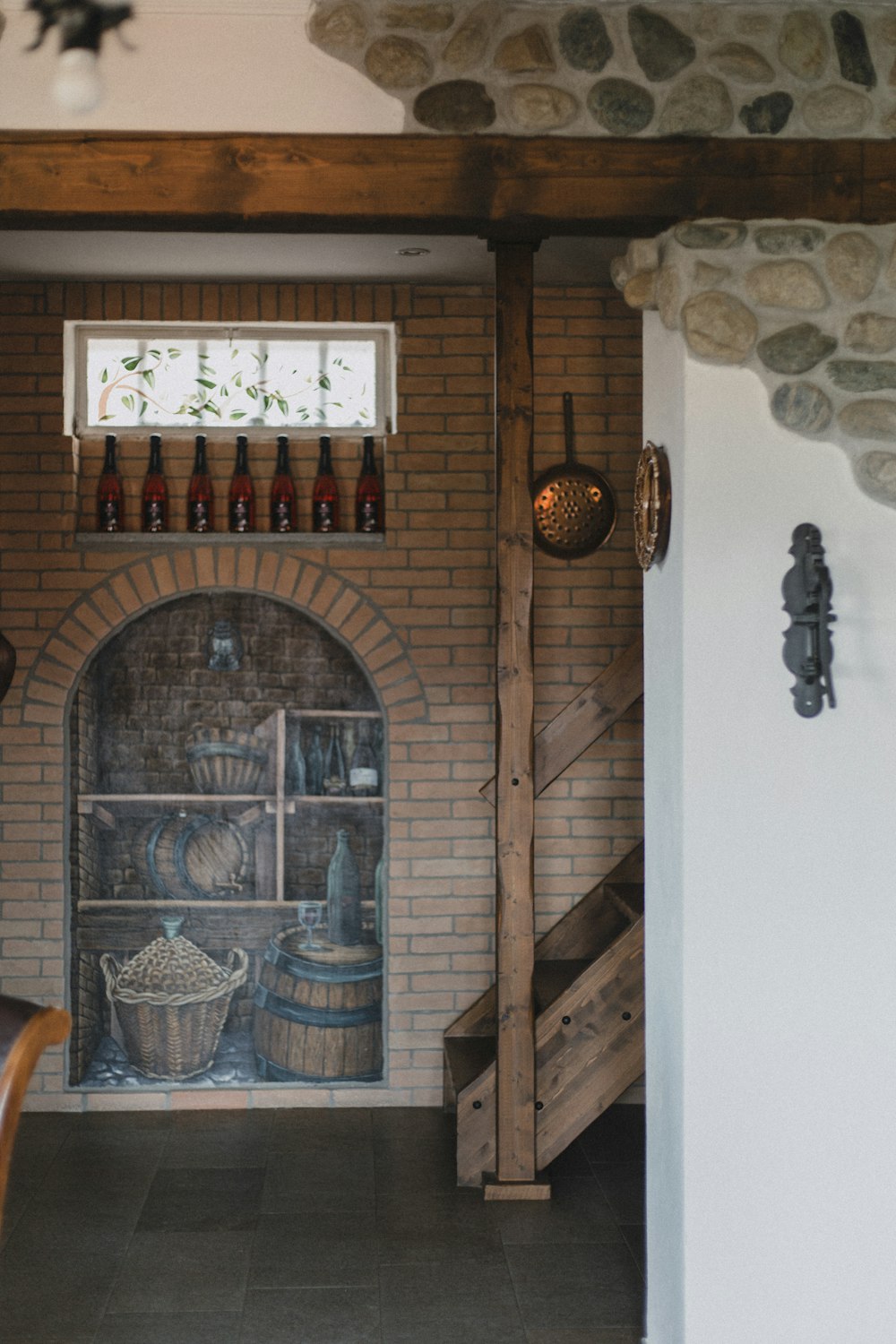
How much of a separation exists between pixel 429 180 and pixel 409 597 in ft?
7.05

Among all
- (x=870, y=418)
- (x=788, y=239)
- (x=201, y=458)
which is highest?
(x=788, y=239)

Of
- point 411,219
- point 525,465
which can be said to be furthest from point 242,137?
point 525,465

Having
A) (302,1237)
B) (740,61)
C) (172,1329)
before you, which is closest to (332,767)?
(302,1237)

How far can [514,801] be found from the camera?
12.5 feet

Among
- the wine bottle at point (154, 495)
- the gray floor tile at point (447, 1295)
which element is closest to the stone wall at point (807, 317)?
the gray floor tile at point (447, 1295)

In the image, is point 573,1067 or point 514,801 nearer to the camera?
point 514,801

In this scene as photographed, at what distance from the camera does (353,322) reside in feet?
15.2

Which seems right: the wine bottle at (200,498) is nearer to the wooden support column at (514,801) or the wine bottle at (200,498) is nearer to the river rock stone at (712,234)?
the wooden support column at (514,801)

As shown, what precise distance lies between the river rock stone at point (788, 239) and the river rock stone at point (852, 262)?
32 mm

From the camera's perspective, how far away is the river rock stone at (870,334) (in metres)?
2.67

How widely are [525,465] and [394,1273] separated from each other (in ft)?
7.17

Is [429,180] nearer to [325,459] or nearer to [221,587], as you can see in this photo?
[325,459]

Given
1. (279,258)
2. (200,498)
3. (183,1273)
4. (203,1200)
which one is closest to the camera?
(183,1273)

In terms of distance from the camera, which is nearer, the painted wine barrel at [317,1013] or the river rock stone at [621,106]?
the river rock stone at [621,106]
